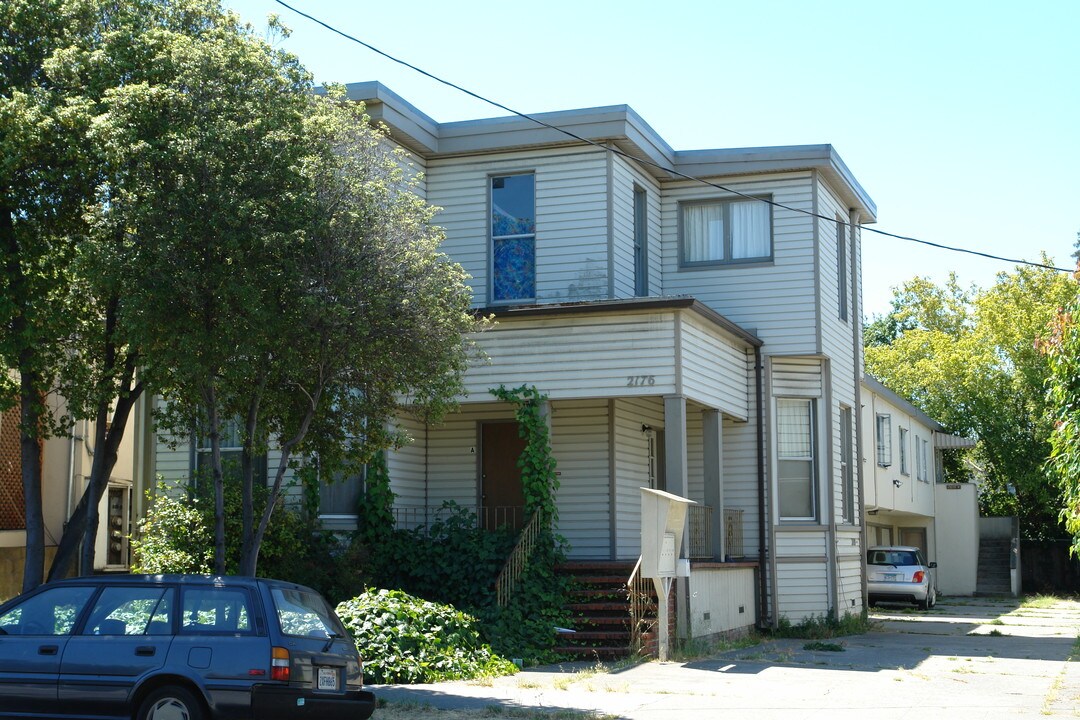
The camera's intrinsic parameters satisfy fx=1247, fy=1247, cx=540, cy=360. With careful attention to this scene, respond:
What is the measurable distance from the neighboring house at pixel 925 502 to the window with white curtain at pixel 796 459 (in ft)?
37.9

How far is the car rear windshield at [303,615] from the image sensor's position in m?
10.1

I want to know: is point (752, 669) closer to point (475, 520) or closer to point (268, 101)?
point (475, 520)

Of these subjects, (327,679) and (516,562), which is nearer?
(327,679)

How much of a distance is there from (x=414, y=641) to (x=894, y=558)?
61.9 feet

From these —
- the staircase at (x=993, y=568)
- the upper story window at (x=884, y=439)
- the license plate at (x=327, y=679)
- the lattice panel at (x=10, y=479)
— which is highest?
the upper story window at (x=884, y=439)

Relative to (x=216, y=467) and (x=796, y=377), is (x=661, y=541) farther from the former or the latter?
(x=796, y=377)

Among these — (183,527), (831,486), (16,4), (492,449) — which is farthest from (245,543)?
(831,486)

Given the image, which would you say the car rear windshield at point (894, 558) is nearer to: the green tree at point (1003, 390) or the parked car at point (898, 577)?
the parked car at point (898, 577)

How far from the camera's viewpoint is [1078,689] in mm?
14172

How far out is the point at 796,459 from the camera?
22.3m

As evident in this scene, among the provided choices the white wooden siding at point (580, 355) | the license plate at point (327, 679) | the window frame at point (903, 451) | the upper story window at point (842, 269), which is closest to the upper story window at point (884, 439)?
the window frame at point (903, 451)

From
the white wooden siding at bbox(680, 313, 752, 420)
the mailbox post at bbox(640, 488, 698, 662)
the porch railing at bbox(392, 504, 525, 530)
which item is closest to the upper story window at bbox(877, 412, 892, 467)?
the white wooden siding at bbox(680, 313, 752, 420)

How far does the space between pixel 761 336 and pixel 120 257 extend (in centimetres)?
1272

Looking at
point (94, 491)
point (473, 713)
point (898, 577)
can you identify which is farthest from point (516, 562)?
point (898, 577)
